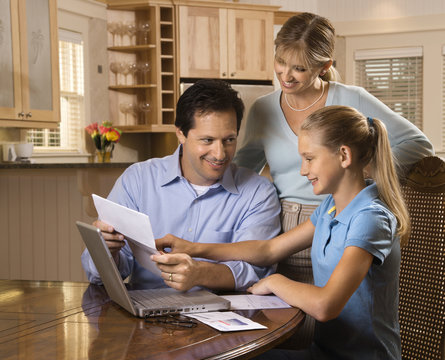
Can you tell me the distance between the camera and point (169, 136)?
20.2 feet

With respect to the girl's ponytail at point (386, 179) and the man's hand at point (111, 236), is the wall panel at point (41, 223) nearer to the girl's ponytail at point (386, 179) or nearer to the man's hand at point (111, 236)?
the man's hand at point (111, 236)

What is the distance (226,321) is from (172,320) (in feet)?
0.39

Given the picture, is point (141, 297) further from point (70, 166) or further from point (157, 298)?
point (70, 166)

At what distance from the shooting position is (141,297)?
4.87ft

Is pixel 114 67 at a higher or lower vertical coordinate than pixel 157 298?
higher

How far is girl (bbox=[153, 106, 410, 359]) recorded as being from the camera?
1.52 metres

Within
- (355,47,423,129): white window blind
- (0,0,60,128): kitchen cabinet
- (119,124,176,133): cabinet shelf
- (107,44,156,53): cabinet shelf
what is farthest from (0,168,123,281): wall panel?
(355,47,423,129): white window blind

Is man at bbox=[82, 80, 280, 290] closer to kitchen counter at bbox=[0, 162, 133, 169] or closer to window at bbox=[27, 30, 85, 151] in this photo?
kitchen counter at bbox=[0, 162, 133, 169]

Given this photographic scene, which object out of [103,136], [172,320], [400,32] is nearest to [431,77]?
[400,32]

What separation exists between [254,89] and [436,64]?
2312mm

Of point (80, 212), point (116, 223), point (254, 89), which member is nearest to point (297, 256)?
point (116, 223)

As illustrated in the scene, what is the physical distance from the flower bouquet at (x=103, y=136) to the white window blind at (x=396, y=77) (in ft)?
10.9

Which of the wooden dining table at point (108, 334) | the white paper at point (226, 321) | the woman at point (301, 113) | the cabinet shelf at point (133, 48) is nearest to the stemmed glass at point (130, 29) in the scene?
the cabinet shelf at point (133, 48)

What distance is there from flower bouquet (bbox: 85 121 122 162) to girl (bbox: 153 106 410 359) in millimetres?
3672
